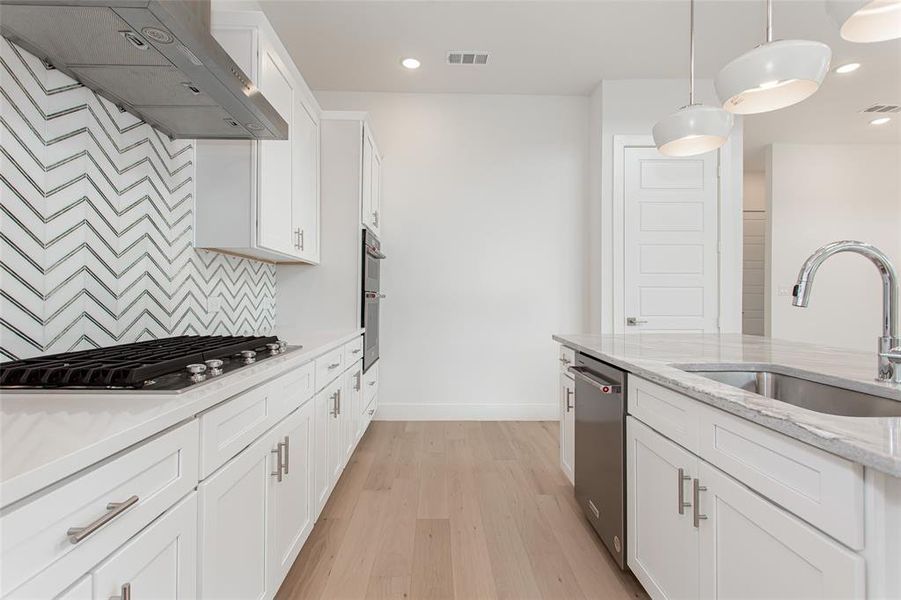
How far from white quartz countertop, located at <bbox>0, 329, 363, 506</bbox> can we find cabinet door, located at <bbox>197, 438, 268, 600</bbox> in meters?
0.22

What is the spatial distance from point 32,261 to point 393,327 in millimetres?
2776

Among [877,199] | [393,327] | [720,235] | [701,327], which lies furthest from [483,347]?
[877,199]

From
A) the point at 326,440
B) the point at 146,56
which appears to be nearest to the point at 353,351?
the point at 326,440

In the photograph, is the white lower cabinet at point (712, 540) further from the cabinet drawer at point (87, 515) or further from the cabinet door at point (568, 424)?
the cabinet drawer at point (87, 515)

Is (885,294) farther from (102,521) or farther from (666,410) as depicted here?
(102,521)

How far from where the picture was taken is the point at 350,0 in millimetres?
2691

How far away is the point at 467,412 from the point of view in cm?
392

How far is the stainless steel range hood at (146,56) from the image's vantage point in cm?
105

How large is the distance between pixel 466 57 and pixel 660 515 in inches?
127

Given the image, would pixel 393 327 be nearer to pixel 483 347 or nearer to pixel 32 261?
pixel 483 347

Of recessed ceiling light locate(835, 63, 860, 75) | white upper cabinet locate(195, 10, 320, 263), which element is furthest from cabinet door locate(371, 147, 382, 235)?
recessed ceiling light locate(835, 63, 860, 75)

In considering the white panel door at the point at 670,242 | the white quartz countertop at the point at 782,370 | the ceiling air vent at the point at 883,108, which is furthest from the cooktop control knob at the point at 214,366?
the ceiling air vent at the point at 883,108

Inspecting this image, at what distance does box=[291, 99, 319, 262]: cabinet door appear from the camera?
2.49m

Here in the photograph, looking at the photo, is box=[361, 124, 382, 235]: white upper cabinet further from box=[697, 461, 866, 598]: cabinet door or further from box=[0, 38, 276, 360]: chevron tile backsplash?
box=[697, 461, 866, 598]: cabinet door
